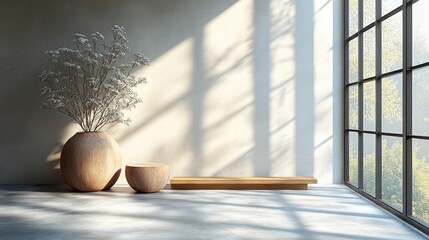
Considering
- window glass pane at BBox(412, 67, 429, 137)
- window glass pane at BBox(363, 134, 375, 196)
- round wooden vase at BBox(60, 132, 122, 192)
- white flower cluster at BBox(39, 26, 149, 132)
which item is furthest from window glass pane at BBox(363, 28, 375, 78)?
round wooden vase at BBox(60, 132, 122, 192)

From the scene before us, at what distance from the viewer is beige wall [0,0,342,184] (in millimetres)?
6938

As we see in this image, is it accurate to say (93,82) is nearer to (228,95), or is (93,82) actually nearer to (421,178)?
(228,95)

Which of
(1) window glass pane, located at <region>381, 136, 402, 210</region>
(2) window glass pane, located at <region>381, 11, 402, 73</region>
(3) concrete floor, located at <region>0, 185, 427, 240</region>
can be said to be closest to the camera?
(3) concrete floor, located at <region>0, 185, 427, 240</region>

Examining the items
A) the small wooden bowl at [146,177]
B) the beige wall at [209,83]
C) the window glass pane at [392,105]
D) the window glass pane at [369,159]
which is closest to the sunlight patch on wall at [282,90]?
the beige wall at [209,83]

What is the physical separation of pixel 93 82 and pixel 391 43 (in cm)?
864

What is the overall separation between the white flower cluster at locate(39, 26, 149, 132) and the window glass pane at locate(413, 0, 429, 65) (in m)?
8.33

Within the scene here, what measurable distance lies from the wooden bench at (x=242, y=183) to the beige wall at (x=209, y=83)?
408 mm

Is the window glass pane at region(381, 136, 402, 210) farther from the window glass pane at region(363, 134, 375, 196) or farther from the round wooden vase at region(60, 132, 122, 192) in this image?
the round wooden vase at region(60, 132, 122, 192)

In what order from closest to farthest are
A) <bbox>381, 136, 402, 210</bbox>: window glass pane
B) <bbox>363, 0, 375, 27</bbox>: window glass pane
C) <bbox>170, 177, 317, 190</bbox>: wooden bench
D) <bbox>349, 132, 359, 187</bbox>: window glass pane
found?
<bbox>170, 177, 317, 190</bbox>: wooden bench
<bbox>349, 132, 359, 187</bbox>: window glass pane
<bbox>381, 136, 402, 210</bbox>: window glass pane
<bbox>363, 0, 375, 27</bbox>: window glass pane

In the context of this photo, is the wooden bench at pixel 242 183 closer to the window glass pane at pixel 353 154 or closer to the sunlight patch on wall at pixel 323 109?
the sunlight patch on wall at pixel 323 109

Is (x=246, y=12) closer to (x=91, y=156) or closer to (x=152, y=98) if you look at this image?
(x=152, y=98)

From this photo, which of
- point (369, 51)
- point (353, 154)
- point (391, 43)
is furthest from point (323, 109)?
point (391, 43)

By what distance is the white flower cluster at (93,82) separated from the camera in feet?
20.8

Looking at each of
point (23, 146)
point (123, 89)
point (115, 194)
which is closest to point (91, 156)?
point (115, 194)
